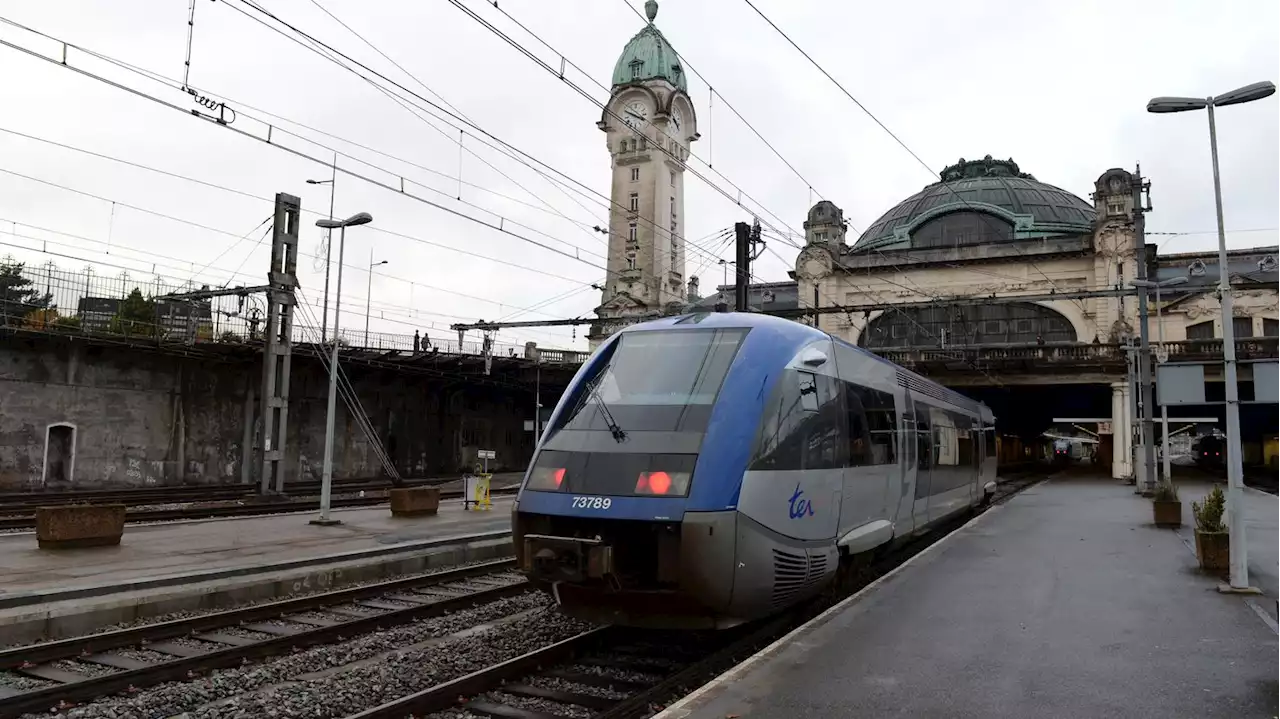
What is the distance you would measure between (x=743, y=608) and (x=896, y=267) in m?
56.8

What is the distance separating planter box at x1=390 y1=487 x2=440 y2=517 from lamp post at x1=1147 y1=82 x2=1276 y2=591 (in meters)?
16.2

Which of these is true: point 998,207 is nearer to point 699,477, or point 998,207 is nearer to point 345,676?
point 699,477

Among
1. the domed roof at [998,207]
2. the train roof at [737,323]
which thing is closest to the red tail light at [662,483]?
the train roof at [737,323]

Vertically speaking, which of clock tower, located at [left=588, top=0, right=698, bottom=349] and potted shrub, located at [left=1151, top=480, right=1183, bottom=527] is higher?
clock tower, located at [left=588, top=0, right=698, bottom=349]

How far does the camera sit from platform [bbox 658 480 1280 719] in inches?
253

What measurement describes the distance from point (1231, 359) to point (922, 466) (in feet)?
15.4

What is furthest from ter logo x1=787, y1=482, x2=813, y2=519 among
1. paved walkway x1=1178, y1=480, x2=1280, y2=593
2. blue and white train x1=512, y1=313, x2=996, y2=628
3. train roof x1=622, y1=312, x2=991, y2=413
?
paved walkway x1=1178, y1=480, x2=1280, y2=593

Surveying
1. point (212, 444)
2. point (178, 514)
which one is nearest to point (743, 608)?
point (178, 514)

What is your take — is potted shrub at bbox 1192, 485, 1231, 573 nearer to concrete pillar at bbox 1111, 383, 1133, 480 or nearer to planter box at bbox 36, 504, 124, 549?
planter box at bbox 36, 504, 124, 549

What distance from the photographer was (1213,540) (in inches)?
489

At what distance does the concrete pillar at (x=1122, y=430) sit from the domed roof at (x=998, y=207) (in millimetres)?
19019

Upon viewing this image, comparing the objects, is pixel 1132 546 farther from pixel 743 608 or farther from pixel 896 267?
pixel 896 267

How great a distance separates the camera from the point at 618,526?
7.65m

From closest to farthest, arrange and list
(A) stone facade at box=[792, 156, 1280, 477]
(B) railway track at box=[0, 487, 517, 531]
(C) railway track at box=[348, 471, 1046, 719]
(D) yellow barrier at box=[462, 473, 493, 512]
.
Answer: (C) railway track at box=[348, 471, 1046, 719], (B) railway track at box=[0, 487, 517, 531], (D) yellow barrier at box=[462, 473, 493, 512], (A) stone facade at box=[792, 156, 1280, 477]
